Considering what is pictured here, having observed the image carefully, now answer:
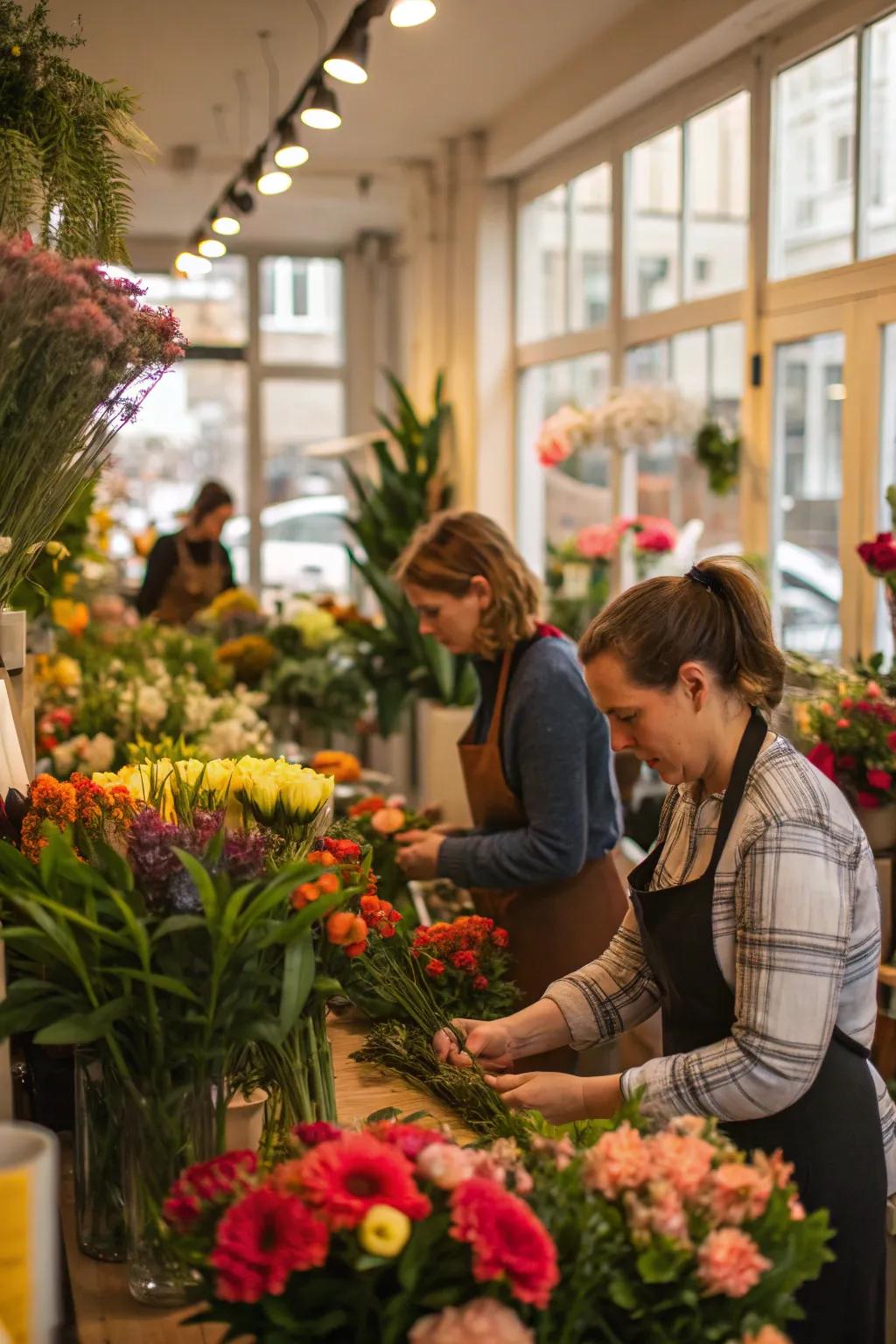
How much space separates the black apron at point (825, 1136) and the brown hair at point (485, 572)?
3.47 feet

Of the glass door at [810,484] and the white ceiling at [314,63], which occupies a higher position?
the white ceiling at [314,63]

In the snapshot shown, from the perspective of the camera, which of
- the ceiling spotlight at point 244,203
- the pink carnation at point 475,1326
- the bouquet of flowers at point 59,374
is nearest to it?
the pink carnation at point 475,1326

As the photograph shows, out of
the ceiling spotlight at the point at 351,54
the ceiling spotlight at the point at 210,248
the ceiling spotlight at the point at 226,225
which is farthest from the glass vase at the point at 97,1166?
the ceiling spotlight at the point at 210,248

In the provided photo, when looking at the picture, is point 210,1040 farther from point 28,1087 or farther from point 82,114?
point 82,114

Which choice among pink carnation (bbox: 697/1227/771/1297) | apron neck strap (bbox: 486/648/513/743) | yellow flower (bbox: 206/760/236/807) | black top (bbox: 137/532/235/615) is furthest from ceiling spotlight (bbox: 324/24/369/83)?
pink carnation (bbox: 697/1227/771/1297)

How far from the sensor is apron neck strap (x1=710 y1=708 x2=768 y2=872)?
1689 mm

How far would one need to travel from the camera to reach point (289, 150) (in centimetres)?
476

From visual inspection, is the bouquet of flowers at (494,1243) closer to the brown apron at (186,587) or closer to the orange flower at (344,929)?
the orange flower at (344,929)

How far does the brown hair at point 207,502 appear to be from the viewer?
6793 millimetres

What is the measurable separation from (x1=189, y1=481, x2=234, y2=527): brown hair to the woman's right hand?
517cm

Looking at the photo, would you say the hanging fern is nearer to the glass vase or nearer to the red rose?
the glass vase

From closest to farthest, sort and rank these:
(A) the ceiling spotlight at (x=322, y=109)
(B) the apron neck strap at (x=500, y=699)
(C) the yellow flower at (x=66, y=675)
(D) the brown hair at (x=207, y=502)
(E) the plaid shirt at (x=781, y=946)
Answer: (E) the plaid shirt at (x=781, y=946) < (B) the apron neck strap at (x=500, y=699) < (C) the yellow flower at (x=66, y=675) < (A) the ceiling spotlight at (x=322, y=109) < (D) the brown hair at (x=207, y=502)

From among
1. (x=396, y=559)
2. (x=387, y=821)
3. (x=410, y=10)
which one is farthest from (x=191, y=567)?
(x=387, y=821)

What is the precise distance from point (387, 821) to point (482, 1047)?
3.83 feet
